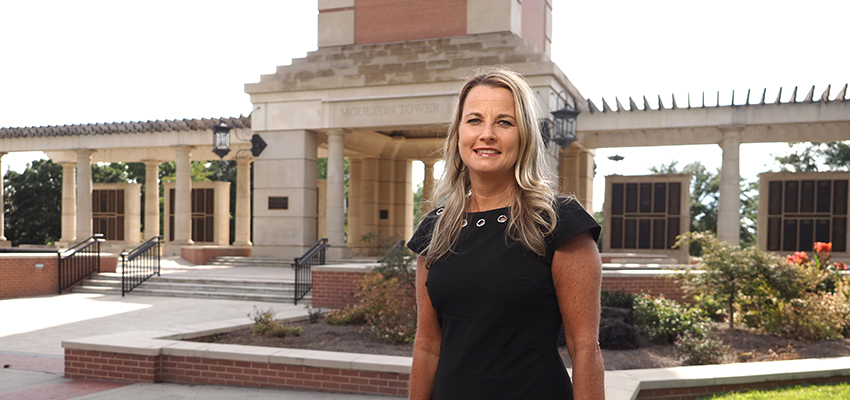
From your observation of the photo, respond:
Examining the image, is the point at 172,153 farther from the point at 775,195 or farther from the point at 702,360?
the point at 702,360

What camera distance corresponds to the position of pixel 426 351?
6.94ft

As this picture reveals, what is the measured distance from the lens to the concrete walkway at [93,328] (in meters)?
6.92

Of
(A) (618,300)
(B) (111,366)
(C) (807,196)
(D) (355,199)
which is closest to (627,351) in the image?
(A) (618,300)

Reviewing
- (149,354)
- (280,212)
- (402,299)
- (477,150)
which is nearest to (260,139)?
(280,212)

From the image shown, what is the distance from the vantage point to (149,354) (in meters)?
7.43

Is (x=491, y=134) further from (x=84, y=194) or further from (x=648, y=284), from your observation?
(x=84, y=194)

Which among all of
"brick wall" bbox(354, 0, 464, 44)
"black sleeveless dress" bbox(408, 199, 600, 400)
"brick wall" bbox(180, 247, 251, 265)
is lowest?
"brick wall" bbox(180, 247, 251, 265)

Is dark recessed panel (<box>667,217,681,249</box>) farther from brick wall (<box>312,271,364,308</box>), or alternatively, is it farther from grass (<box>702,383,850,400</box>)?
grass (<box>702,383,850,400</box>)

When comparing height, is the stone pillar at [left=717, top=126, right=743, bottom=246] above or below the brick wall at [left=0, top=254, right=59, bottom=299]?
above

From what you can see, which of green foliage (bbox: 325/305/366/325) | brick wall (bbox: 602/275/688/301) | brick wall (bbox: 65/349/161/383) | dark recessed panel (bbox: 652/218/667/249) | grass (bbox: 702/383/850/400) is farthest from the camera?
dark recessed panel (bbox: 652/218/667/249)

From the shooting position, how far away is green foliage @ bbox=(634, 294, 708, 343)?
963 cm

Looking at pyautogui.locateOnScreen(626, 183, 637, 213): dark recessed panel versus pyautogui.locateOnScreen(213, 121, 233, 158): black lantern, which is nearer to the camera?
pyautogui.locateOnScreen(213, 121, 233, 158): black lantern

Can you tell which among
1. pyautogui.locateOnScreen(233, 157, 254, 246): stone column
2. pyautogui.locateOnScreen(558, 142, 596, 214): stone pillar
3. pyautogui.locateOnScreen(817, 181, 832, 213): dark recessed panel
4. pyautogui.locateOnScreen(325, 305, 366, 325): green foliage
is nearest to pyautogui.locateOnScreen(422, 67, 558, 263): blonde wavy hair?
pyautogui.locateOnScreen(325, 305, 366, 325): green foliage

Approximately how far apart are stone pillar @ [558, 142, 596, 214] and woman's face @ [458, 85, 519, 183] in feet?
75.2
